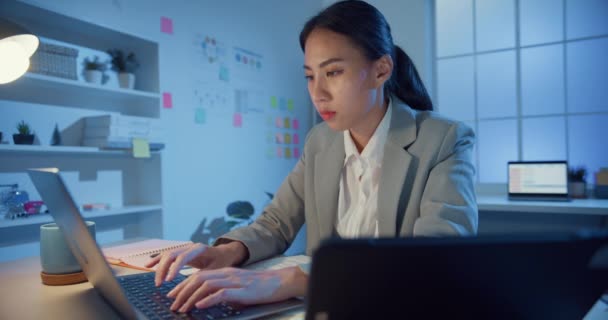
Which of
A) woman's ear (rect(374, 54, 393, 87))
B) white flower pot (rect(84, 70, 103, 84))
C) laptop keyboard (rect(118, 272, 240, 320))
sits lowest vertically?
laptop keyboard (rect(118, 272, 240, 320))

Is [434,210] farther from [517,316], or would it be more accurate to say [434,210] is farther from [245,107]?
[245,107]

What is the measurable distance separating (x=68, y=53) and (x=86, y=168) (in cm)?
60

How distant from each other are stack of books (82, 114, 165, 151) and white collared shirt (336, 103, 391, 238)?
4.28ft

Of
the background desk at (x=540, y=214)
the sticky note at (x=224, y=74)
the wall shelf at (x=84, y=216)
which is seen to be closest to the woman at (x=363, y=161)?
the wall shelf at (x=84, y=216)

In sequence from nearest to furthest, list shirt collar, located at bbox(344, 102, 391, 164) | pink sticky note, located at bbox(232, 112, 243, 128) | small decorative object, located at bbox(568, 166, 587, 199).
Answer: shirt collar, located at bbox(344, 102, 391, 164), small decorative object, located at bbox(568, 166, 587, 199), pink sticky note, located at bbox(232, 112, 243, 128)

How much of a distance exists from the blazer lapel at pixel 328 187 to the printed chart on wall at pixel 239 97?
1772mm

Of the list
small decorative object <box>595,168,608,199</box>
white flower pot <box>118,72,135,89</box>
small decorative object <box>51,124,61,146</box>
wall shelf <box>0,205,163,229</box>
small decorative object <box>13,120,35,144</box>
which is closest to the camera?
wall shelf <box>0,205,163,229</box>

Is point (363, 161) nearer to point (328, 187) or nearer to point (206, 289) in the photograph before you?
point (328, 187)

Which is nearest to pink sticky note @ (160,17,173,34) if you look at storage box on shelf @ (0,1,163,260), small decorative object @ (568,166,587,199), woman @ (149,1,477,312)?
storage box on shelf @ (0,1,163,260)

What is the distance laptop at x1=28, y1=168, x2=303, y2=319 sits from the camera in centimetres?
58

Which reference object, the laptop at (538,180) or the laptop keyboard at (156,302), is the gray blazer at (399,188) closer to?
the laptop keyboard at (156,302)

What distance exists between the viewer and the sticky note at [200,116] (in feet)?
9.24

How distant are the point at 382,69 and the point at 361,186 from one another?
327 mm

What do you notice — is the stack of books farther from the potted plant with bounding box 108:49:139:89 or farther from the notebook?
the notebook
